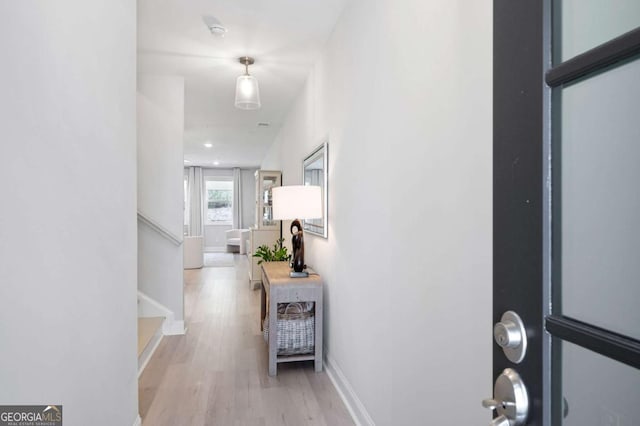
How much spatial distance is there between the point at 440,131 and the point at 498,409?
2.95ft

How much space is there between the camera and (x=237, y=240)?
10367 mm

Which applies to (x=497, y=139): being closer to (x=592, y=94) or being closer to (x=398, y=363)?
(x=592, y=94)

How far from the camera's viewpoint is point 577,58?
1.75 ft

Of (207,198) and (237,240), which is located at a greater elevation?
(207,198)

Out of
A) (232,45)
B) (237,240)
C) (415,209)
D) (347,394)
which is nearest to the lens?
(415,209)

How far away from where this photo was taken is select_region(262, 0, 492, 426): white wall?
3.58 feet

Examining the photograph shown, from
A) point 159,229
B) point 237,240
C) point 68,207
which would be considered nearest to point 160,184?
point 159,229

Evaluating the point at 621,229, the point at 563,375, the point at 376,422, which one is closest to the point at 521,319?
the point at 563,375

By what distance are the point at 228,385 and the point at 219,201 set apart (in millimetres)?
9236

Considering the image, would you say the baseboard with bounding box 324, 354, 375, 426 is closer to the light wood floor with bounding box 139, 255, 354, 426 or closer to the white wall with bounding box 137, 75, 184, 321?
the light wood floor with bounding box 139, 255, 354, 426

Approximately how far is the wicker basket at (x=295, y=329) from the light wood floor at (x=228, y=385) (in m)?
0.19

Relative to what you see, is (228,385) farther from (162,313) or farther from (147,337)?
(162,313)

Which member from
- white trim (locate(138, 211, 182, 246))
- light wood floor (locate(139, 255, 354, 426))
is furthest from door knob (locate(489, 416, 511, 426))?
white trim (locate(138, 211, 182, 246))

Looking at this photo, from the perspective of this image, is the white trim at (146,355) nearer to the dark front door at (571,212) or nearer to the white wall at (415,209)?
the white wall at (415,209)
